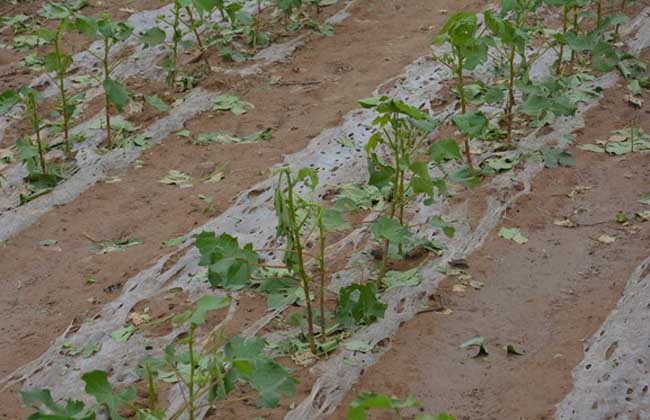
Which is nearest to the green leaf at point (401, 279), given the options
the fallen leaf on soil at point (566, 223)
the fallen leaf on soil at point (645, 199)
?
the fallen leaf on soil at point (566, 223)

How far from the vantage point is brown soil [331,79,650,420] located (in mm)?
3609

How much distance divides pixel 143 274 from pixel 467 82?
2538 millimetres

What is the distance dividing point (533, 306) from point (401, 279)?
0.55 meters

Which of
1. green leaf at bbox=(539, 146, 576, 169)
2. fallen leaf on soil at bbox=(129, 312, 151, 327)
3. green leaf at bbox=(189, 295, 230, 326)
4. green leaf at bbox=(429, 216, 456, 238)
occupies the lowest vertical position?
fallen leaf on soil at bbox=(129, 312, 151, 327)

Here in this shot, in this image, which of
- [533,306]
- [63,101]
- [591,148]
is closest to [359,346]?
[533,306]

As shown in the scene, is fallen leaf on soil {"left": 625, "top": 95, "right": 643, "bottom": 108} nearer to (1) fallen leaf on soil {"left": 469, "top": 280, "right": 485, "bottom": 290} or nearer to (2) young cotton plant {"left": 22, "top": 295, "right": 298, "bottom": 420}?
(1) fallen leaf on soil {"left": 469, "top": 280, "right": 485, "bottom": 290}

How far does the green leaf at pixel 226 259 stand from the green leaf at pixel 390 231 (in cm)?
59

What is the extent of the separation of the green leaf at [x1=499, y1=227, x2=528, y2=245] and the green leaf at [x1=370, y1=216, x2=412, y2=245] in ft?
2.50

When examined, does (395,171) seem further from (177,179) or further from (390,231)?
(177,179)

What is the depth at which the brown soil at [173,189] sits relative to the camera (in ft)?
14.8

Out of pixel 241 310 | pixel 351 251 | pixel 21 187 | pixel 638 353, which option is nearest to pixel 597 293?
pixel 638 353

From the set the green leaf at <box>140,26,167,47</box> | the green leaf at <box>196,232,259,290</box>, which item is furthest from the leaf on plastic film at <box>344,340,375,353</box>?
the green leaf at <box>140,26,167,47</box>

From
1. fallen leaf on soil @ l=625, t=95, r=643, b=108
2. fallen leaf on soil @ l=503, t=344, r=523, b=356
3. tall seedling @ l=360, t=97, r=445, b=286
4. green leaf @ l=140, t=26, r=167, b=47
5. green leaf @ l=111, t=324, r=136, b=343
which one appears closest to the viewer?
fallen leaf on soil @ l=503, t=344, r=523, b=356

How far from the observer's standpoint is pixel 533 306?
4.11 metres
